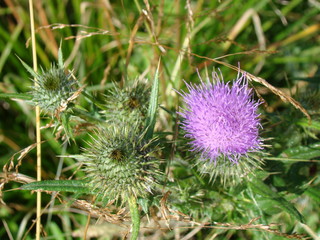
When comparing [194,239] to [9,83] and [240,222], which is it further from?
[9,83]

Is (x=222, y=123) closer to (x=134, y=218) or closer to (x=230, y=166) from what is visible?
(x=230, y=166)

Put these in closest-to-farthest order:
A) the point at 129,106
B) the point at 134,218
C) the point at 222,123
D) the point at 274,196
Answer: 1. the point at 134,218
2. the point at 222,123
3. the point at 274,196
4. the point at 129,106

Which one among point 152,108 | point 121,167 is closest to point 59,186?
point 121,167

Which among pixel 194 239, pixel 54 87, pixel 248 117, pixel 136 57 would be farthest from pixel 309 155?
pixel 136 57

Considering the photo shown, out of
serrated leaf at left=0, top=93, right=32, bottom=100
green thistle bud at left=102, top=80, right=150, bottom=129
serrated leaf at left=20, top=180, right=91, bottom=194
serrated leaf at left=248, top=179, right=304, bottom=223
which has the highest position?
serrated leaf at left=0, top=93, right=32, bottom=100

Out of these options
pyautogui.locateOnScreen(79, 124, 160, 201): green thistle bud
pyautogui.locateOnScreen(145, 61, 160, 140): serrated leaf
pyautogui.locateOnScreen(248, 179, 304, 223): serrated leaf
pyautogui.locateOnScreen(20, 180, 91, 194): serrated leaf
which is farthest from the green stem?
pyautogui.locateOnScreen(248, 179, 304, 223): serrated leaf

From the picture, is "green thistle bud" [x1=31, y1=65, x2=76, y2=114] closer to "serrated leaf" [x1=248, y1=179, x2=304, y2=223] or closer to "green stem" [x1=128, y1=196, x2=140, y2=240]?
"green stem" [x1=128, y1=196, x2=140, y2=240]
